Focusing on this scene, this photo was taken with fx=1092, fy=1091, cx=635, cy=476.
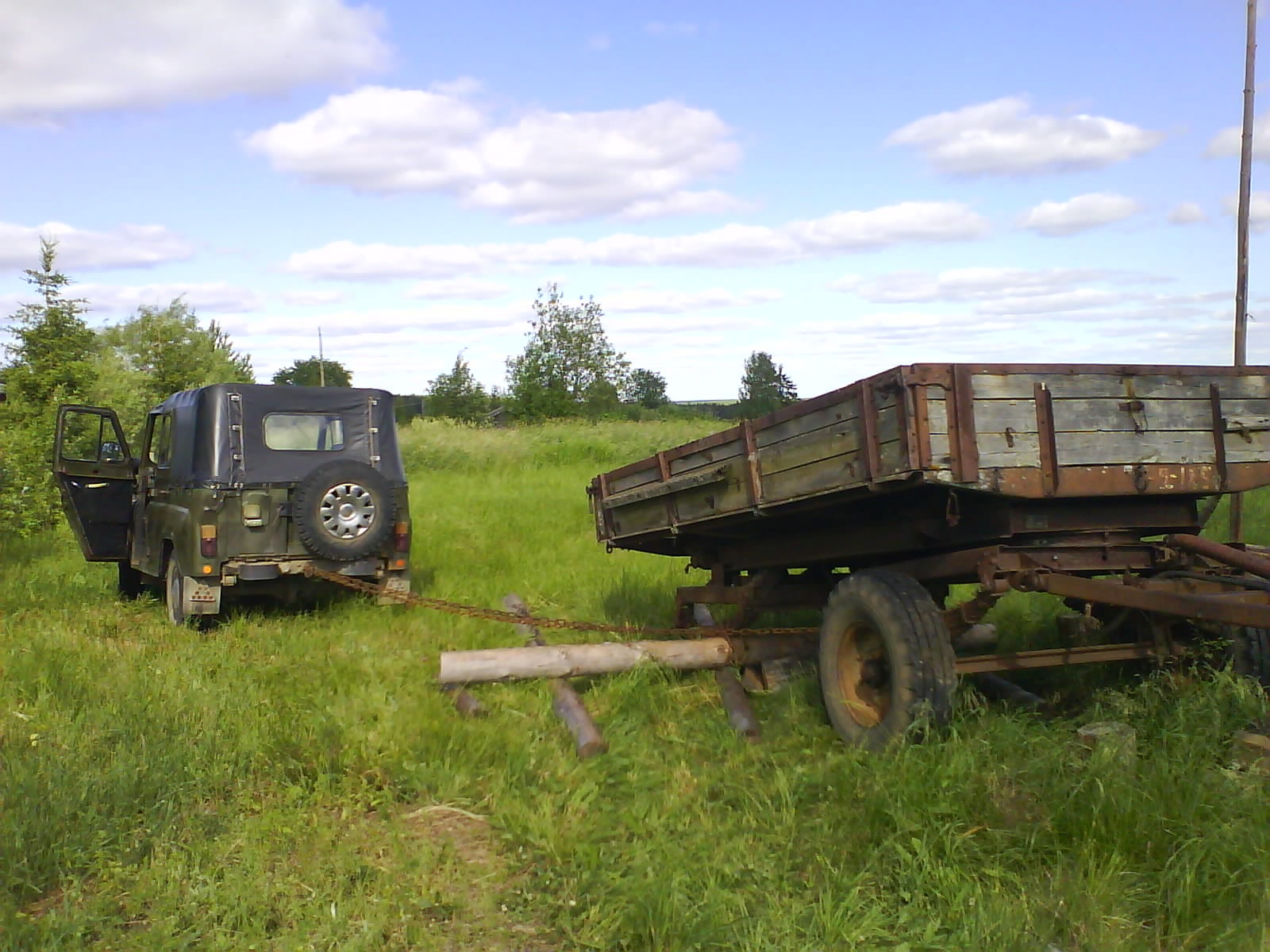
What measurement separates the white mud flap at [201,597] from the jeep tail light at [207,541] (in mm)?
224

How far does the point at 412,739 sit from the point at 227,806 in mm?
1090

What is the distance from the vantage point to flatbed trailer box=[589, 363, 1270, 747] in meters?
4.85

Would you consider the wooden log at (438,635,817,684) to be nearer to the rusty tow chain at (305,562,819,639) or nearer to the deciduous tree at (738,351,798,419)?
the rusty tow chain at (305,562,819,639)

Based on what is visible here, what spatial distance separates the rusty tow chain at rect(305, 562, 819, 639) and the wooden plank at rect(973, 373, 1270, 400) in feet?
8.45

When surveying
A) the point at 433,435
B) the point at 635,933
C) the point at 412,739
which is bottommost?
the point at 635,933

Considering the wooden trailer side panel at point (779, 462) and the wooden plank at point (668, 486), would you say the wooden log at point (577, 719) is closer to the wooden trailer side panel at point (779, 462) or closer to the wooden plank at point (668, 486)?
the wooden trailer side panel at point (779, 462)

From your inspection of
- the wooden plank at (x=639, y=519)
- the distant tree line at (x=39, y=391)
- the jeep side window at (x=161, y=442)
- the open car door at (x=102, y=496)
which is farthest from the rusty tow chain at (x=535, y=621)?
the distant tree line at (x=39, y=391)

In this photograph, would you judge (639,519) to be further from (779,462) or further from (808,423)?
(808,423)

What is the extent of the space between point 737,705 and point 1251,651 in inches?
109

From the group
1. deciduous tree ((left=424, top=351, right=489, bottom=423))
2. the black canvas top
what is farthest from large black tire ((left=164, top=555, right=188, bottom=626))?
deciduous tree ((left=424, top=351, right=489, bottom=423))

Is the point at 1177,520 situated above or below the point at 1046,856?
above

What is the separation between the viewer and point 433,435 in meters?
24.6

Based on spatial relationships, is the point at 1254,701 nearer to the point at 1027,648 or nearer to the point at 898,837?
the point at 898,837

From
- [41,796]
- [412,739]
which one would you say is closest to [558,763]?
[412,739]
